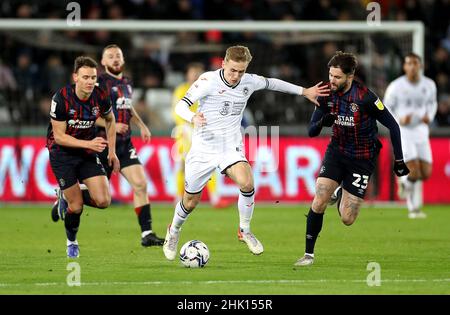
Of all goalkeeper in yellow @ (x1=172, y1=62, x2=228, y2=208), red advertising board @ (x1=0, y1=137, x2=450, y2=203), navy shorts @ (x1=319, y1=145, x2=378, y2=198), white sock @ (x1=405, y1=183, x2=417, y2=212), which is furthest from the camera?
red advertising board @ (x1=0, y1=137, x2=450, y2=203)

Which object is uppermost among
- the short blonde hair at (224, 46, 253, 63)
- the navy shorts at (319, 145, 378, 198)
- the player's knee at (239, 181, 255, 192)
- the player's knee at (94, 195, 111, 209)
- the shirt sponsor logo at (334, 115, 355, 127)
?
the short blonde hair at (224, 46, 253, 63)

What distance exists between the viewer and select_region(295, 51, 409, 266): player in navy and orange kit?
36.8 ft

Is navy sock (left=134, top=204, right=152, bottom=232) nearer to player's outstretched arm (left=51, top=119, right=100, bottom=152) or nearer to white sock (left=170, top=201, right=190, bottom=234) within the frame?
white sock (left=170, top=201, right=190, bottom=234)

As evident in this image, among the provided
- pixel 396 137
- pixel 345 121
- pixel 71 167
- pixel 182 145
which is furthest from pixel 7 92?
pixel 396 137

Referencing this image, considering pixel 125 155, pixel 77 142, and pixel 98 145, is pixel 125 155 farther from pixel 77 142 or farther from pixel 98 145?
pixel 98 145

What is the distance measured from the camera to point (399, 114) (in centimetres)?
1816

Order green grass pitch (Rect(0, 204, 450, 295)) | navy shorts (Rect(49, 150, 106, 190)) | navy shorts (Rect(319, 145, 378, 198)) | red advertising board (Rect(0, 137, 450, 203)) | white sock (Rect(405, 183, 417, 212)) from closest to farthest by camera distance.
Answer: green grass pitch (Rect(0, 204, 450, 295))
navy shorts (Rect(319, 145, 378, 198))
navy shorts (Rect(49, 150, 106, 190))
white sock (Rect(405, 183, 417, 212))
red advertising board (Rect(0, 137, 450, 203))

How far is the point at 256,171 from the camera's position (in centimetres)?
2038

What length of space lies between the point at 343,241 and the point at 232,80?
11.5 ft

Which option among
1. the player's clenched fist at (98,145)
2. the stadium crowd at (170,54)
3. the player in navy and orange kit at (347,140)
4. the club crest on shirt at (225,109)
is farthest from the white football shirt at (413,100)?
the player's clenched fist at (98,145)

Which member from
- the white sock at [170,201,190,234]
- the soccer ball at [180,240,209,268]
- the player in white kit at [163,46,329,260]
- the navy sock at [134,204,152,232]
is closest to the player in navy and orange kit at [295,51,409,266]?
the player in white kit at [163,46,329,260]

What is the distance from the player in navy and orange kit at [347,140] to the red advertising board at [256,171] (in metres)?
8.70

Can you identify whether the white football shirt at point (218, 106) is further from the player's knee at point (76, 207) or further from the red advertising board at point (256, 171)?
the red advertising board at point (256, 171)
